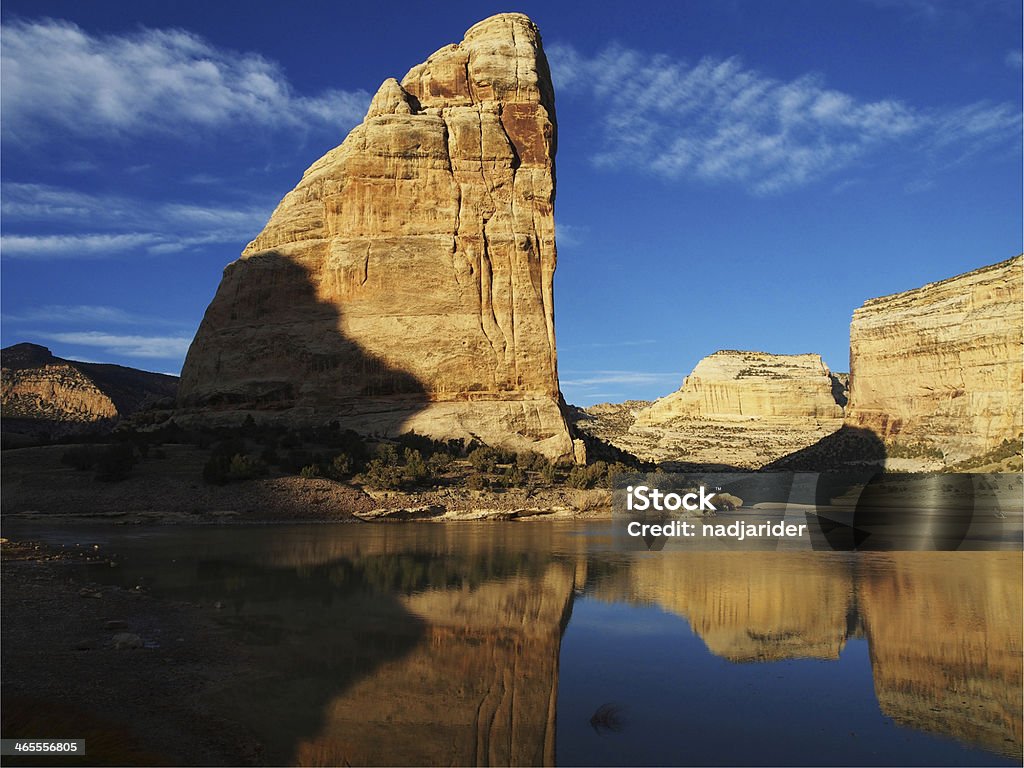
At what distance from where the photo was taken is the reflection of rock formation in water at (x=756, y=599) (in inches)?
427

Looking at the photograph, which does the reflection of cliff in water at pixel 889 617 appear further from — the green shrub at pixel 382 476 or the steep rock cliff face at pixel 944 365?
the steep rock cliff face at pixel 944 365

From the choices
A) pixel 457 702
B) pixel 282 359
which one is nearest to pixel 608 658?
pixel 457 702

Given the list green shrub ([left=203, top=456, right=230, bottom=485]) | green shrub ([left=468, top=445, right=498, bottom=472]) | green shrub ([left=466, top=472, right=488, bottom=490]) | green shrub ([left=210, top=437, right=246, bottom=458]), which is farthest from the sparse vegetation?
green shrub ([left=468, top=445, right=498, bottom=472])

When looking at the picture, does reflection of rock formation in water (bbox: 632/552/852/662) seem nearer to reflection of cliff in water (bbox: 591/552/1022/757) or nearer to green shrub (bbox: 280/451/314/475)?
reflection of cliff in water (bbox: 591/552/1022/757)

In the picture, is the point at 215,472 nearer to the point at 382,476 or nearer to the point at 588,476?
the point at 382,476

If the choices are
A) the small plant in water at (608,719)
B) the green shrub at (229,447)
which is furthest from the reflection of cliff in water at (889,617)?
the green shrub at (229,447)

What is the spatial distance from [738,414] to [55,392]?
240 feet

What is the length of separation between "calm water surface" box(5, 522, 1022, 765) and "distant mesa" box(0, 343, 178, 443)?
51428 millimetres

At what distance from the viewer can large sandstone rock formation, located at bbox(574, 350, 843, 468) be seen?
79625mm

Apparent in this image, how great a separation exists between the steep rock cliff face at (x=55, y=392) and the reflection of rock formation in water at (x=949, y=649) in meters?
62.5

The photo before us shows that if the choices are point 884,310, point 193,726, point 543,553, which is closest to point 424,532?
point 543,553

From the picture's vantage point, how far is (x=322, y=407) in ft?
140

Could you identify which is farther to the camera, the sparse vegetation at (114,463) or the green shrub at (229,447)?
the green shrub at (229,447)

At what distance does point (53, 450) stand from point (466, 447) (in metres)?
18.6
